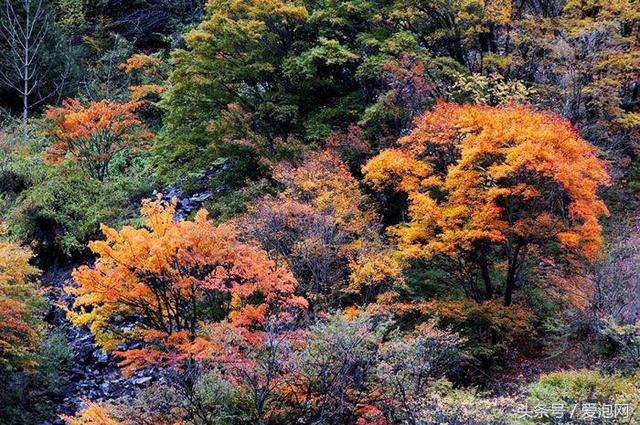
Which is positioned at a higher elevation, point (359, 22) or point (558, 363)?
point (359, 22)

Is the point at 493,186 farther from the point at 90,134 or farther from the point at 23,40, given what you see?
the point at 23,40

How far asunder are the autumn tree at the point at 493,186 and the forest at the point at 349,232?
3.2 inches

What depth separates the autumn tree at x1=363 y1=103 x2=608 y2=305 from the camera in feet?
47.0

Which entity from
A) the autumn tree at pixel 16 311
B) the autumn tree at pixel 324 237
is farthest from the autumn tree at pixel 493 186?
the autumn tree at pixel 16 311

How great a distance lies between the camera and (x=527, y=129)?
14.4 metres

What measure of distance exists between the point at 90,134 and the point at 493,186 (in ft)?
59.9

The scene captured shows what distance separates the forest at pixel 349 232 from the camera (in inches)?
468

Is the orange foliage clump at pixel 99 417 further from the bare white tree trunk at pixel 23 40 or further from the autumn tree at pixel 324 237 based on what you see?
the bare white tree trunk at pixel 23 40

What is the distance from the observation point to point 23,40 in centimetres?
3372

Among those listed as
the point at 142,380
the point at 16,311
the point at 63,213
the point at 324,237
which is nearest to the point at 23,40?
the point at 63,213

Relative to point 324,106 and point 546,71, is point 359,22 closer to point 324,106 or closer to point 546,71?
point 324,106

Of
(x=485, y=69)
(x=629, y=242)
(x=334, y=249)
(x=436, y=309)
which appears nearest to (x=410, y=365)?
(x=436, y=309)

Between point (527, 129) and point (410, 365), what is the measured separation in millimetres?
6867

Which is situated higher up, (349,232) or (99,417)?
(349,232)
